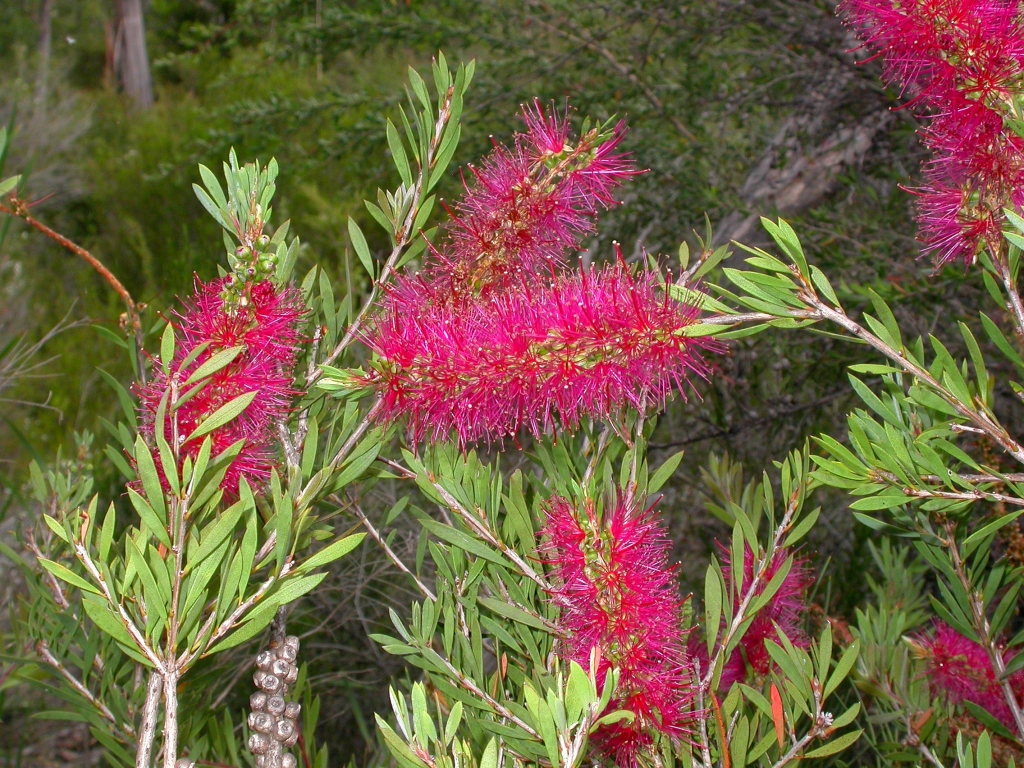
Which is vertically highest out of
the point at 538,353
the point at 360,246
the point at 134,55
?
the point at 134,55

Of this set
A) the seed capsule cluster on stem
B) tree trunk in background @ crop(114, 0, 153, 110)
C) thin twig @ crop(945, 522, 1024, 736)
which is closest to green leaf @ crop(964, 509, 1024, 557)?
thin twig @ crop(945, 522, 1024, 736)

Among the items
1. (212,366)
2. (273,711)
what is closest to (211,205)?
(212,366)

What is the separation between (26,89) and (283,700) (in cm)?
650

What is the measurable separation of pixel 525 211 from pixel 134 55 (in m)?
9.10

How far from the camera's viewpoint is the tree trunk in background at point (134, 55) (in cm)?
831

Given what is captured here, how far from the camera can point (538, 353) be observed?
0.46 metres

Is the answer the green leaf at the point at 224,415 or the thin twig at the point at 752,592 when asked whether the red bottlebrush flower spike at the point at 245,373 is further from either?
the thin twig at the point at 752,592

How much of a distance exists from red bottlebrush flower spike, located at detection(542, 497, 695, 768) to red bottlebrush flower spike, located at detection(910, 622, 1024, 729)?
0.33 meters

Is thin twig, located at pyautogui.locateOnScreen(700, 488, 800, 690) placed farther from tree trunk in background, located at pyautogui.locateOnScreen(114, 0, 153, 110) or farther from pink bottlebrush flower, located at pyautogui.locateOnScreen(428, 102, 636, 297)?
tree trunk in background, located at pyautogui.locateOnScreen(114, 0, 153, 110)

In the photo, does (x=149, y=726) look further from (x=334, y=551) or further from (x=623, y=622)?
Result: (x=623, y=622)

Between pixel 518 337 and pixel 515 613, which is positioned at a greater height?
pixel 518 337

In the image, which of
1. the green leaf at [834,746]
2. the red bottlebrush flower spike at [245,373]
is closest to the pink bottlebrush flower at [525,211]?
the red bottlebrush flower spike at [245,373]

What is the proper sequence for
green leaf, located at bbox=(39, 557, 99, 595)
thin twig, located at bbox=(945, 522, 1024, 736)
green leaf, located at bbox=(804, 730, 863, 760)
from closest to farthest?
green leaf, located at bbox=(39, 557, 99, 595), green leaf, located at bbox=(804, 730, 863, 760), thin twig, located at bbox=(945, 522, 1024, 736)

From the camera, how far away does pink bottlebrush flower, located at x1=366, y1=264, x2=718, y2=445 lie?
0.45 m
